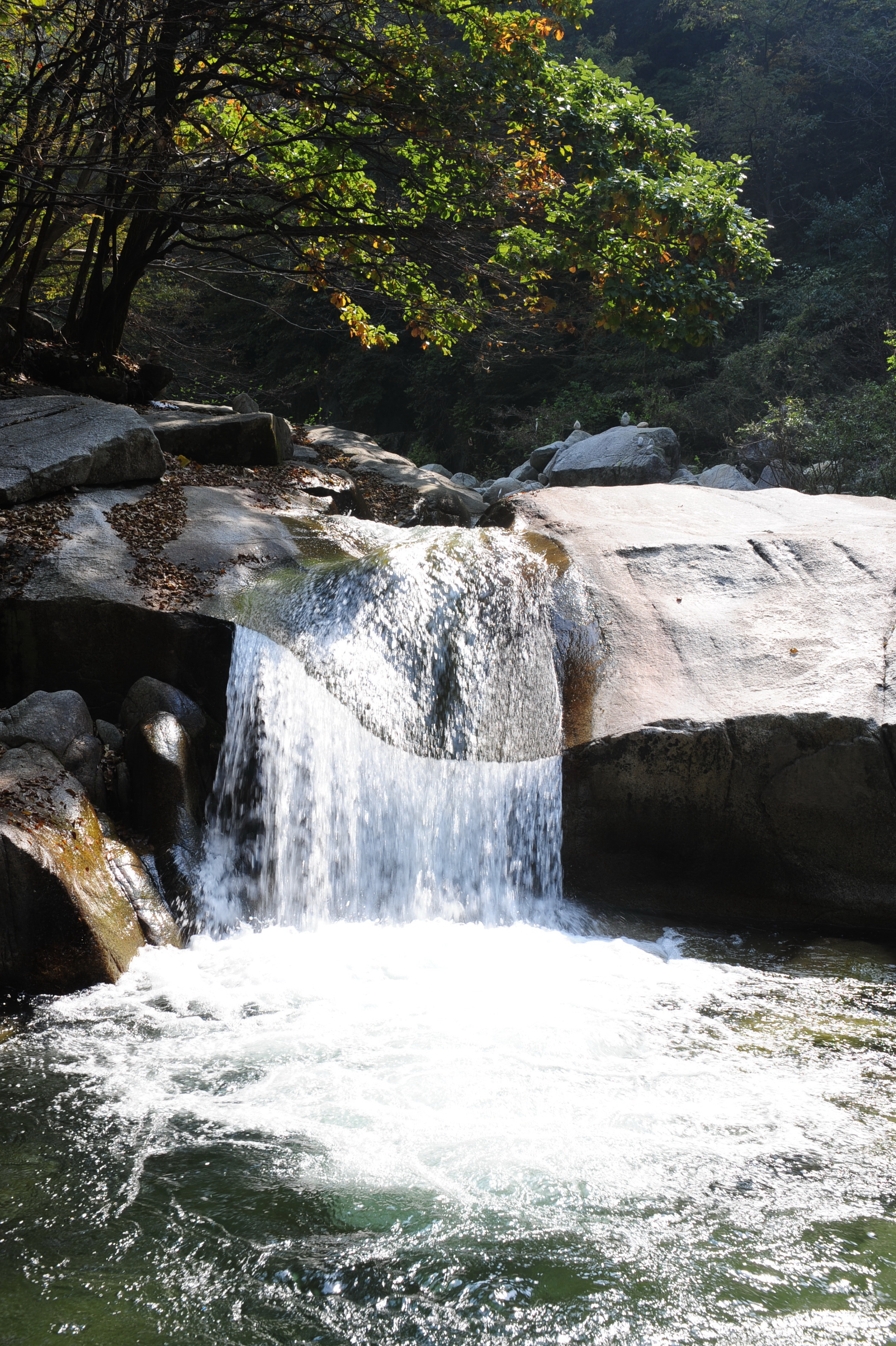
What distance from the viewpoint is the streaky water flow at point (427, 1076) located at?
254 cm

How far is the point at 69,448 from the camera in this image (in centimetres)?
712

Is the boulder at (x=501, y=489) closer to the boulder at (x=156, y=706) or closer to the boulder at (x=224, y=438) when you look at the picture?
the boulder at (x=224, y=438)

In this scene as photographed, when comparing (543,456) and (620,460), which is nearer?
(620,460)

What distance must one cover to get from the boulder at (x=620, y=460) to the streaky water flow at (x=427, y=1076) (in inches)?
386

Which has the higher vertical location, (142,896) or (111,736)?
(111,736)

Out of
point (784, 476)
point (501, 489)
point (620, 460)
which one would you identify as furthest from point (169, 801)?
point (784, 476)

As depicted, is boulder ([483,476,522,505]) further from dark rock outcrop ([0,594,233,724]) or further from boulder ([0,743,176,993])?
boulder ([0,743,176,993])

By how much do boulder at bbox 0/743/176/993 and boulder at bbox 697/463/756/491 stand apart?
13890mm

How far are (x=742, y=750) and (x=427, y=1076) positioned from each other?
284cm

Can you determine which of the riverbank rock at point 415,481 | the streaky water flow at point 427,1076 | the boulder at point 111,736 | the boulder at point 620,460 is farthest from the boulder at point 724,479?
the boulder at point 111,736

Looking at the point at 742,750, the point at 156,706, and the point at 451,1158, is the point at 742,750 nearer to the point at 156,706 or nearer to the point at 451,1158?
the point at 451,1158

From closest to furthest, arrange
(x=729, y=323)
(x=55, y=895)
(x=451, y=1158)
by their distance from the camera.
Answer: (x=451, y=1158), (x=55, y=895), (x=729, y=323)

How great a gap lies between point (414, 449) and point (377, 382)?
9.56ft

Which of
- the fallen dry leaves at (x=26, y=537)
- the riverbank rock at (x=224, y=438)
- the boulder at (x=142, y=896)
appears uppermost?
the riverbank rock at (x=224, y=438)
